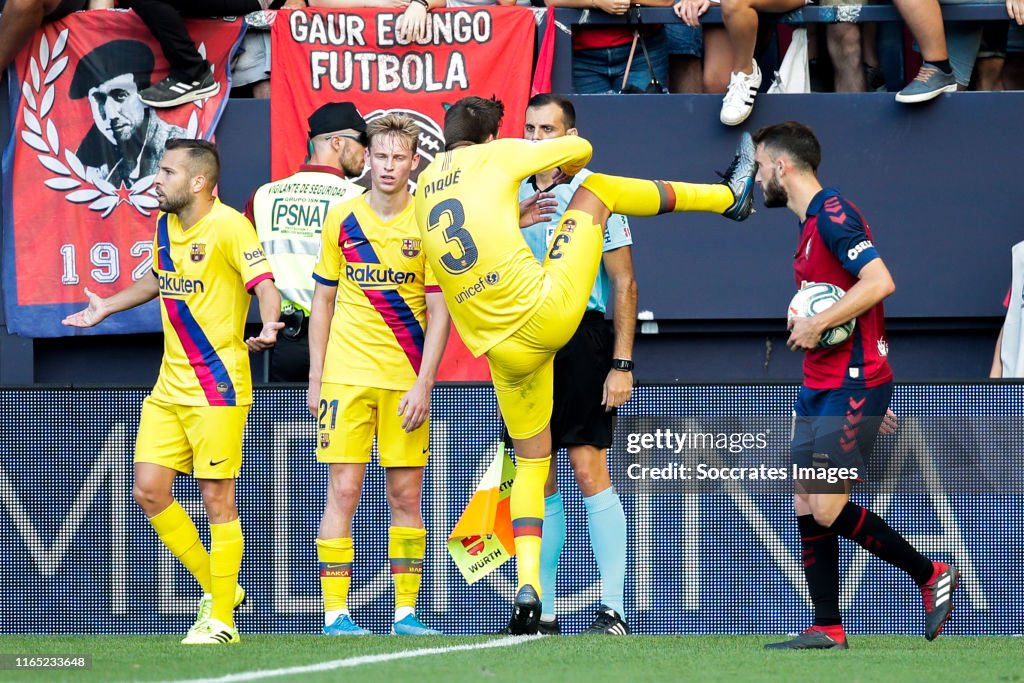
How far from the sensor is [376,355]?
6504 mm

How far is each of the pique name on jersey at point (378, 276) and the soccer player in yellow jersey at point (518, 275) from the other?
566mm

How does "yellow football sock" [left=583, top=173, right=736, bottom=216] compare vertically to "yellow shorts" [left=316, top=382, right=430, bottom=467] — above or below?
above

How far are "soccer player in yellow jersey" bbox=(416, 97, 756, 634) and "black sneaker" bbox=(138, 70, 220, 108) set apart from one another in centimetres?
285

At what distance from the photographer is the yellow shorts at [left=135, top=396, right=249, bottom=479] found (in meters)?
6.33

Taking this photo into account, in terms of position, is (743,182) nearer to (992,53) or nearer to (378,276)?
(378,276)

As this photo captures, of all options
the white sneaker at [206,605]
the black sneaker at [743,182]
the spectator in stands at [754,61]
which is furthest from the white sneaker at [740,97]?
the white sneaker at [206,605]

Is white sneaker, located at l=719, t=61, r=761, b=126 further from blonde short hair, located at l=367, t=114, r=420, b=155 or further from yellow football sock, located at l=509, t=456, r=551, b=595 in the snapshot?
yellow football sock, located at l=509, t=456, r=551, b=595

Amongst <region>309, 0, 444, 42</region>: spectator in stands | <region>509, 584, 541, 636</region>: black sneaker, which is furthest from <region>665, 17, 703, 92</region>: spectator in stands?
<region>509, 584, 541, 636</region>: black sneaker

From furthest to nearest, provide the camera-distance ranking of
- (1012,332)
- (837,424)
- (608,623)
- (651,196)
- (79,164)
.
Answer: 1. (79,164)
2. (1012,332)
3. (608,623)
4. (651,196)
5. (837,424)

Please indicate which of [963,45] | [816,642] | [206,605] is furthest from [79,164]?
[963,45]

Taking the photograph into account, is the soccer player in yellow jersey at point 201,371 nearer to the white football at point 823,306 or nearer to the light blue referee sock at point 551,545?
the light blue referee sock at point 551,545

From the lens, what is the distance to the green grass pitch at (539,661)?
4852 millimetres

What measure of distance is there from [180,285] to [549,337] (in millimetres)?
1721

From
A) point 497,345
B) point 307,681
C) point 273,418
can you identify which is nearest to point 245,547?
point 273,418
